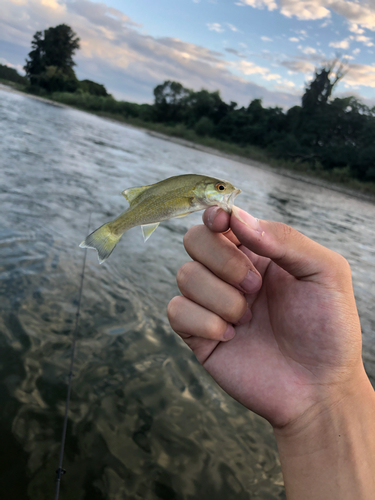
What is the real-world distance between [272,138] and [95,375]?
71.0m

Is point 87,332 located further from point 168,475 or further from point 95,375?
point 168,475

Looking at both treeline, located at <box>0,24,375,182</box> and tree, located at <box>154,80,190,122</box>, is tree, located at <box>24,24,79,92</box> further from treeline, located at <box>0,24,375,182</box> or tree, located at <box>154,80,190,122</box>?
tree, located at <box>154,80,190,122</box>

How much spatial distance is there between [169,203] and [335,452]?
1.75 metres

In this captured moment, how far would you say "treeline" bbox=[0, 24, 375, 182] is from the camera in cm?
5875

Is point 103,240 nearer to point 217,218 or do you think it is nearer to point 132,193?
point 132,193

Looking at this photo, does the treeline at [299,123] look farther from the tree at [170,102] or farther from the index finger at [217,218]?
the index finger at [217,218]

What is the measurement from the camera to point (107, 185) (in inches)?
504

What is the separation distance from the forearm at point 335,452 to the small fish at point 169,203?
→ 4.82ft

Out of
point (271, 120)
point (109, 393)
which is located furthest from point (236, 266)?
point (271, 120)

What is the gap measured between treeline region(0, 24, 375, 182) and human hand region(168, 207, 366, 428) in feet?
192

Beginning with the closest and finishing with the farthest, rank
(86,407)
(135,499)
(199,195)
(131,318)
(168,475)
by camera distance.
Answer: (199,195), (135,499), (168,475), (86,407), (131,318)

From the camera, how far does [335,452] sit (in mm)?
2018

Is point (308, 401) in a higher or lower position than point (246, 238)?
lower

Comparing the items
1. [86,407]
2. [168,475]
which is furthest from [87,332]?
[168,475]
